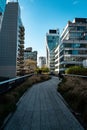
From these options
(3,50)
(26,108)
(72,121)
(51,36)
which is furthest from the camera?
(51,36)

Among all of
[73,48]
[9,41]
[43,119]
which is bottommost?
[43,119]

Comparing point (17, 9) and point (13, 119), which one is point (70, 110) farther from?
point (17, 9)

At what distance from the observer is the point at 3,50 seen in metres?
77.4

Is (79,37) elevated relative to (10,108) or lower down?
elevated

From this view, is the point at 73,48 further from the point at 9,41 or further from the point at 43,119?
the point at 43,119

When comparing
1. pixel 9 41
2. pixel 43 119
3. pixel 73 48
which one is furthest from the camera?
pixel 73 48

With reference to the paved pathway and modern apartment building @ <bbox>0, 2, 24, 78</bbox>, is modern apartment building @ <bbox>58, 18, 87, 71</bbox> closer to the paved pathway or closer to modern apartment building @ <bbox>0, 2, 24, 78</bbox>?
modern apartment building @ <bbox>0, 2, 24, 78</bbox>

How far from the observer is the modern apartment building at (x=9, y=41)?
75.4 metres

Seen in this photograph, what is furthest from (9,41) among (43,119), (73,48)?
(43,119)

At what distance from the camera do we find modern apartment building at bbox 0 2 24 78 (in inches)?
2970

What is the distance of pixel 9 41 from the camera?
3073 inches

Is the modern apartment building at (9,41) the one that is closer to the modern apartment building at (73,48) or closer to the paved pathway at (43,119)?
the modern apartment building at (73,48)

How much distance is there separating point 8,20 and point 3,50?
40.1ft

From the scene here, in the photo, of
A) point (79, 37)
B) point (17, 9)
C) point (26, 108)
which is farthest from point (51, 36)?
point (26, 108)
